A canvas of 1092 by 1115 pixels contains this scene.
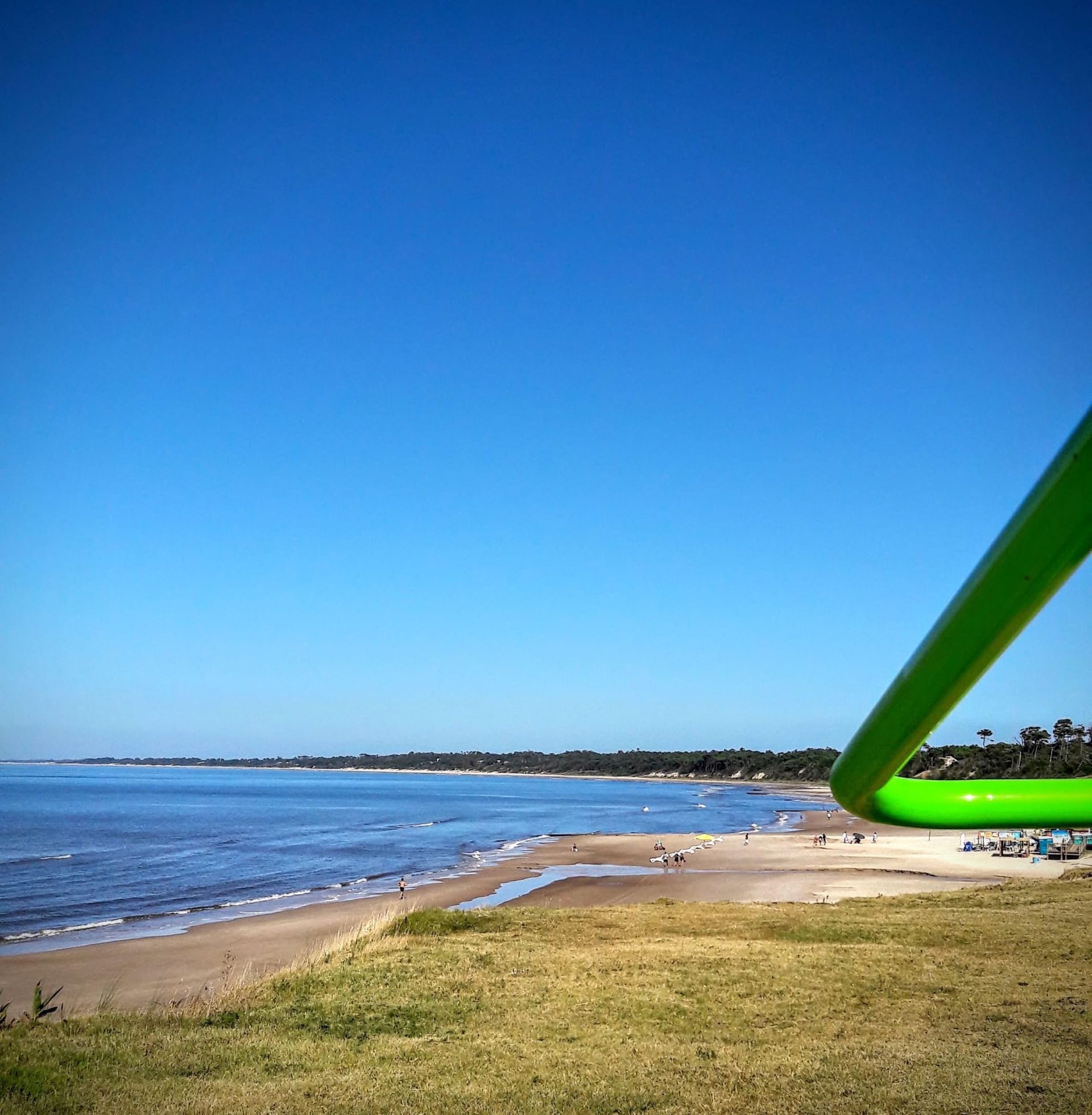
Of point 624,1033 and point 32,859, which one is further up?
point 624,1033

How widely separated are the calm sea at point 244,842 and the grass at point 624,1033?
15.3 m

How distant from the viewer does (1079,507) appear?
2.55 feet

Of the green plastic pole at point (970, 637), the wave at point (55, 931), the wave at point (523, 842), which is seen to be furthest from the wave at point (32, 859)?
the green plastic pole at point (970, 637)

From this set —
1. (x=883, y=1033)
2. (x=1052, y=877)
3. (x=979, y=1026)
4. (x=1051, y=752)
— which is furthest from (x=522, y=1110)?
(x=1051, y=752)

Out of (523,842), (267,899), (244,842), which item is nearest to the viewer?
(267,899)

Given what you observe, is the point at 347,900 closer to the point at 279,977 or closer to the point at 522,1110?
the point at 279,977

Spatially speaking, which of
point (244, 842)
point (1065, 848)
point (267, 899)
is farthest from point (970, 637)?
point (244, 842)

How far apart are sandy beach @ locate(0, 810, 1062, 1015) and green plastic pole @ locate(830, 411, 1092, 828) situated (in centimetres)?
985

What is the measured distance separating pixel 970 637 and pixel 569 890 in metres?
34.9

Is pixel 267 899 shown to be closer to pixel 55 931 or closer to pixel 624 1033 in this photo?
pixel 55 931

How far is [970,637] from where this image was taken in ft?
2.85

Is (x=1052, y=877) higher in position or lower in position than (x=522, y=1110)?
lower

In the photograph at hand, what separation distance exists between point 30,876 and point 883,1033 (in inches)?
1449

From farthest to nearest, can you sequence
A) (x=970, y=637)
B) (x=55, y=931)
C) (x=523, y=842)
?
(x=523, y=842), (x=55, y=931), (x=970, y=637)
